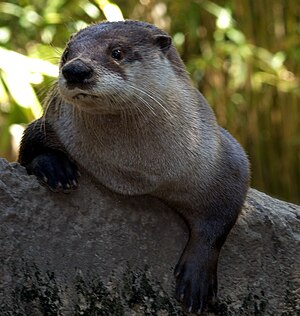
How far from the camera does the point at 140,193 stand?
231 centimetres

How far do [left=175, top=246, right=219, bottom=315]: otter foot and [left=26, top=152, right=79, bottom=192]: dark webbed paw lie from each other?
0.34 metres

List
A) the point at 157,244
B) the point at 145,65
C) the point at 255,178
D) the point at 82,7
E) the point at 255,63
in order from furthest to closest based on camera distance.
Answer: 1. the point at 255,178
2. the point at 255,63
3. the point at 82,7
4. the point at 157,244
5. the point at 145,65

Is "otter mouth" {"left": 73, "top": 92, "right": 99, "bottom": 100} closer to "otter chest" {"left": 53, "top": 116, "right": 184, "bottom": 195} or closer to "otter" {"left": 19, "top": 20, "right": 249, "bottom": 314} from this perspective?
"otter" {"left": 19, "top": 20, "right": 249, "bottom": 314}

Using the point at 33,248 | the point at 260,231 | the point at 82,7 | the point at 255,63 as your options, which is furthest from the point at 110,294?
the point at 255,63

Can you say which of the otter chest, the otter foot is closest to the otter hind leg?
→ the otter foot

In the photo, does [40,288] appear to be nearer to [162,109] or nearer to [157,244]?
[157,244]

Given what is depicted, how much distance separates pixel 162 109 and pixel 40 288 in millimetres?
513

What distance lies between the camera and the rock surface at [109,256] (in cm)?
225

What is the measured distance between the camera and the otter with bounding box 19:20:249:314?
2.20 metres

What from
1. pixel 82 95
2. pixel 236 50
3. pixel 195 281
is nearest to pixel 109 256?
pixel 195 281

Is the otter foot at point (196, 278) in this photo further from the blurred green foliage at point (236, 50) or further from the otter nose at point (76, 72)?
the blurred green foliage at point (236, 50)

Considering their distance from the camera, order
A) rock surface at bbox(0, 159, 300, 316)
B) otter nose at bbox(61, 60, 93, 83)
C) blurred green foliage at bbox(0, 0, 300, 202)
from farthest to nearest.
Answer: blurred green foliage at bbox(0, 0, 300, 202) → rock surface at bbox(0, 159, 300, 316) → otter nose at bbox(61, 60, 93, 83)

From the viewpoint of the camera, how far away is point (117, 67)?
213 centimetres

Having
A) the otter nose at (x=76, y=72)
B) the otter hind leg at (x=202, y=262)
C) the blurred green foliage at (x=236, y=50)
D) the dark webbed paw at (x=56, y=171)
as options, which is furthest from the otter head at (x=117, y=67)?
the blurred green foliage at (x=236, y=50)
